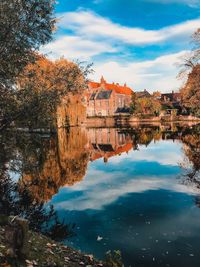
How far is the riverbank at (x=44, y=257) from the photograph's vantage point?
6.73 metres

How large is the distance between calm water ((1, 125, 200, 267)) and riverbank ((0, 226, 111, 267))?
4.40 ft

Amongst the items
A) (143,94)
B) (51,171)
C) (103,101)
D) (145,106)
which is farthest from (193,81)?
(143,94)

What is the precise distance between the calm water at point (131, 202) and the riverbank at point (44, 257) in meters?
1.34

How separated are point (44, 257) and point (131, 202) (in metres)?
8.87

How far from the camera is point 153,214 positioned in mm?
13992

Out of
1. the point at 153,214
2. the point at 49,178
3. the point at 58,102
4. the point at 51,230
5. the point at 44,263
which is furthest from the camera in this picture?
the point at 49,178

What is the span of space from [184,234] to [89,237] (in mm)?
3457

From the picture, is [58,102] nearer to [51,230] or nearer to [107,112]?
[51,230]

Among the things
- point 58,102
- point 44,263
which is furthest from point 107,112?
point 44,263

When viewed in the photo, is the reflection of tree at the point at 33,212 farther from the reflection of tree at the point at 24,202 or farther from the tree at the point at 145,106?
the tree at the point at 145,106

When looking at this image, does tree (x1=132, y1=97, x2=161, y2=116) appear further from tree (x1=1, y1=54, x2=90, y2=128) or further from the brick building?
tree (x1=1, y1=54, x2=90, y2=128)

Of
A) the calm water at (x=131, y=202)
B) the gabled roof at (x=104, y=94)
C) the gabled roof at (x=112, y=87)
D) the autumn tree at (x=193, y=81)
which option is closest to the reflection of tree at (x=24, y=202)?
the calm water at (x=131, y=202)

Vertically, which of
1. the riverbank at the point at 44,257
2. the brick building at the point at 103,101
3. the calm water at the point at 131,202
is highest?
the brick building at the point at 103,101

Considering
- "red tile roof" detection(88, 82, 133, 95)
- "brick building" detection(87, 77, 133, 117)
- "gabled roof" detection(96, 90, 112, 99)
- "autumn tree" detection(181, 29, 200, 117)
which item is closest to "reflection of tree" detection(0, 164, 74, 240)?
"autumn tree" detection(181, 29, 200, 117)
